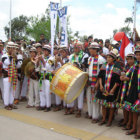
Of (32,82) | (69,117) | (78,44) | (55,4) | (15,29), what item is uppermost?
(15,29)

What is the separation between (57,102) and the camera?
6.29 m

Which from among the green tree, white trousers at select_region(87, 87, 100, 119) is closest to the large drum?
white trousers at select_region(87, 87, 100, 119)

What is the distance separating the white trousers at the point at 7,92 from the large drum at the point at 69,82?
191 centimetres

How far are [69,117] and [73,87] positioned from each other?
120cm

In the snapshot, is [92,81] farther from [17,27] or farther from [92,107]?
[17,27]

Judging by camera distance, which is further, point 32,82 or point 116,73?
point 32,82

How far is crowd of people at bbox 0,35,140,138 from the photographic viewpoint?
4336 millimetres

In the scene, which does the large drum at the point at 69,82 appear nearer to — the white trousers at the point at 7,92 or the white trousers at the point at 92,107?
the white trousers at the point at 92,107

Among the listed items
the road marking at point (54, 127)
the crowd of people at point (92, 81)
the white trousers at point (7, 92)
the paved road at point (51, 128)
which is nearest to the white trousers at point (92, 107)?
the crowd of people at point (92, 81)

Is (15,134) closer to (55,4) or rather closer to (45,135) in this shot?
(45,135)

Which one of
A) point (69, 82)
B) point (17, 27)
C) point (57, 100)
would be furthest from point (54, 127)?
point (17, 27)

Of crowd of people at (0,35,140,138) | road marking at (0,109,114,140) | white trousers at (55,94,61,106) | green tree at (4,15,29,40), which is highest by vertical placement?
green tree at (4,15,29,40)

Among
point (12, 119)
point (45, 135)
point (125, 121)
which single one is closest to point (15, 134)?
point (45, 135)

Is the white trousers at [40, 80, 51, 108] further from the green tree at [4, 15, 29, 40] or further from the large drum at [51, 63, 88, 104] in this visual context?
the green tree at [4, 15, 29, 40]
